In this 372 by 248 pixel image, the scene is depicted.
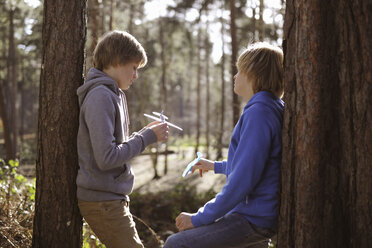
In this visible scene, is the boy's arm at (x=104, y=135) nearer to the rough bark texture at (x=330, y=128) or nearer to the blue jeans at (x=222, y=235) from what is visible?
the blue jeans at (x=222, y=235)

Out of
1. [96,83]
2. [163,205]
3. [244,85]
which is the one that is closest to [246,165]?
[244,85]

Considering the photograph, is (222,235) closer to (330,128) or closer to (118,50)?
(330,128)

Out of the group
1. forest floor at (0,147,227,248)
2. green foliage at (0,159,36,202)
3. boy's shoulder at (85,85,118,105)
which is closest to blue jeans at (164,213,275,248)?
boy's shoulder at (85,85,118,105)

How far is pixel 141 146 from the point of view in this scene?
2840mm

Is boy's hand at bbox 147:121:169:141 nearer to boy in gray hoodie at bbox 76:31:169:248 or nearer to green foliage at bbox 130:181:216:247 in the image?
boy in gray hoodie at bbox 76:31:169:248

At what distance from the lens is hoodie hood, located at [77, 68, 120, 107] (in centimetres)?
284

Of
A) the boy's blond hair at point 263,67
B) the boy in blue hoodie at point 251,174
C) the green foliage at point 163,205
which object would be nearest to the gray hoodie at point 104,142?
the boy in blue hoodie at point 251,174

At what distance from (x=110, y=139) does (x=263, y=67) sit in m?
1.09

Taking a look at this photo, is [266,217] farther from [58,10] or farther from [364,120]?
[58,10]

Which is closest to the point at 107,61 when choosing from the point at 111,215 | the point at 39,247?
the point at 111,215

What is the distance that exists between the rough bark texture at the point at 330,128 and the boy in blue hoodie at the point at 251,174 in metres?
0.12

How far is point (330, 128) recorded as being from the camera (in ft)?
7.31

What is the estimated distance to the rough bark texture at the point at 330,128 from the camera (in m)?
2.15

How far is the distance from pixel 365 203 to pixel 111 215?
1.63 meters
